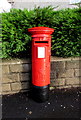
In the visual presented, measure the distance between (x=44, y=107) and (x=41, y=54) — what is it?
102 cm

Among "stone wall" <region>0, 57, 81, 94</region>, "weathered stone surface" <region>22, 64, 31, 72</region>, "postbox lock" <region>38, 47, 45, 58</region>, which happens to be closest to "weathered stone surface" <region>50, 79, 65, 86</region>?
"stone wall" <region>0, 57, 81, 94</region>

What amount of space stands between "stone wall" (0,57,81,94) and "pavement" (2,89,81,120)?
0.18 metres

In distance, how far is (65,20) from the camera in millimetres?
2680

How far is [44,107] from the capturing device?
2354mm

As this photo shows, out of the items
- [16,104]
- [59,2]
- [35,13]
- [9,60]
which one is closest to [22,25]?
[35,13]

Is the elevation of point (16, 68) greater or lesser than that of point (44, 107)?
greater

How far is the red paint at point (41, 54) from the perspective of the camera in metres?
2.10

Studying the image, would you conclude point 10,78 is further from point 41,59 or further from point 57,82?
point 57,82

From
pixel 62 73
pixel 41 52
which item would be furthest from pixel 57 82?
pixel 41 52

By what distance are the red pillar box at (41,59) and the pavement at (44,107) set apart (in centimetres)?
20

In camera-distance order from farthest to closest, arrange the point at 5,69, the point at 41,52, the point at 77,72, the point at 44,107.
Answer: the point at 77,72 < the point at 5,69 < the point at 44,107 < the point at 41,52

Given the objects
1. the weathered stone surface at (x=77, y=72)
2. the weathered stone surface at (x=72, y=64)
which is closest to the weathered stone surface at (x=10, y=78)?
the weathered stone surface at (x=72, y=64)

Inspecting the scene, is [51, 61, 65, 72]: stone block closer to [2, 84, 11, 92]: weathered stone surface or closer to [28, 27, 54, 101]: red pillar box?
[28, 27, 54, 101]: red pillar box

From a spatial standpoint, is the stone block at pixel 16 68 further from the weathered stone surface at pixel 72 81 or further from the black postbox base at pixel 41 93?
the weathered stone surface at pixel 72 81
